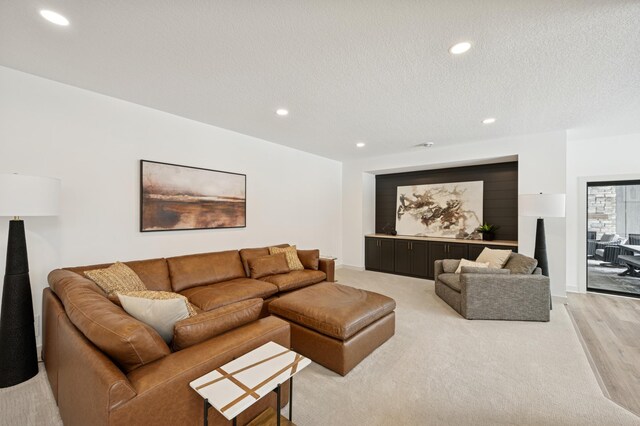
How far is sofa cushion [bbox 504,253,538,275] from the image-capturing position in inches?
140

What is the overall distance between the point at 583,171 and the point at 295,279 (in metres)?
5.23

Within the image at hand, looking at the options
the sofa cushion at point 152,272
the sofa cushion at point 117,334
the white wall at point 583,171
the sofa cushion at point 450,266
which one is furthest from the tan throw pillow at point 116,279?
the white wall at point 583,171

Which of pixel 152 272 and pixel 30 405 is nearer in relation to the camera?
pixel 30 405

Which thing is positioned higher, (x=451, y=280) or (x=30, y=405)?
(x=451, y=280)

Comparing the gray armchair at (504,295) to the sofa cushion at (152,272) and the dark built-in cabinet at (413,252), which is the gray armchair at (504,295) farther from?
the sofa cushion at (152,272)

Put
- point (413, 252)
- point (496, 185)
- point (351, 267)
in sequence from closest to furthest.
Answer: point (496, 185)
point (413, 252)
point (351, 267)

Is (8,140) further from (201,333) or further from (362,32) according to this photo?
(362,32)

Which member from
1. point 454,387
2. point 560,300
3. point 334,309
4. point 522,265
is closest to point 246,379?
point 334,309

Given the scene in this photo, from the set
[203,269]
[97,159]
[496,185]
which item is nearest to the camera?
[97,159]

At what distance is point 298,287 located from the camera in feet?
12.4

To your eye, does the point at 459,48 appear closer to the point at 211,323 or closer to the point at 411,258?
the point at 211,323

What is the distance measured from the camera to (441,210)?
227 inches

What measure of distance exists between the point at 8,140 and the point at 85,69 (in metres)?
0.97

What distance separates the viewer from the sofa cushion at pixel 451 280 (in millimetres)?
3801
